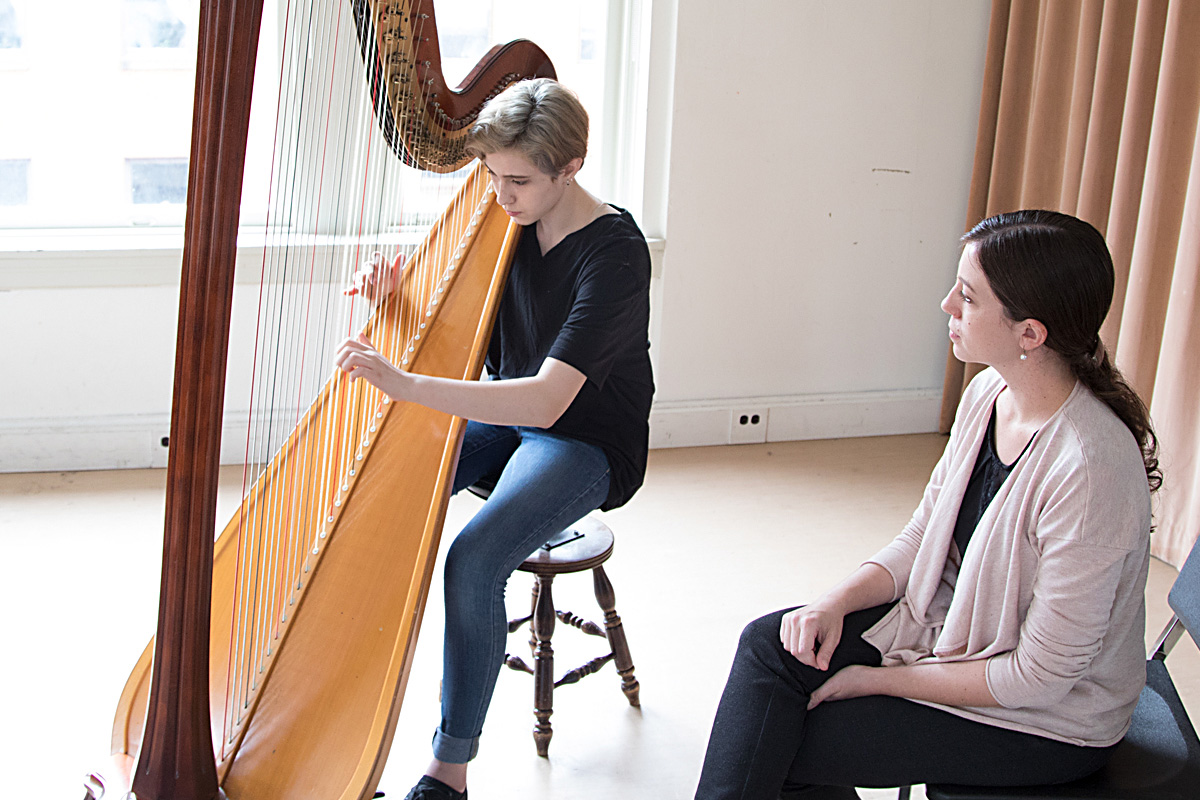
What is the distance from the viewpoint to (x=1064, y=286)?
1.21 meters

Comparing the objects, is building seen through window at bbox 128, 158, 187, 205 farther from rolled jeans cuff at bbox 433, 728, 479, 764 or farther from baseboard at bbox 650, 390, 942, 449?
rolled jeans cuff at bbox 433, 728, 479, 764

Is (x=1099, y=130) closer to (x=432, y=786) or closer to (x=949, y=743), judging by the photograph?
(x=949, y=743)

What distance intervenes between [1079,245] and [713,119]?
2.24m

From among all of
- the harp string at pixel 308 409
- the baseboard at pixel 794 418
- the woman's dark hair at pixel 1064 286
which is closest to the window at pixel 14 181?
the harp string at pixel 308 409

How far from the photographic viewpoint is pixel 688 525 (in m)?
2.92

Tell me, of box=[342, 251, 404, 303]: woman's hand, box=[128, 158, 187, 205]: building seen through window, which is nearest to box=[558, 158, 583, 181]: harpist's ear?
box=[342, 251, 404, 303]: woman's hand

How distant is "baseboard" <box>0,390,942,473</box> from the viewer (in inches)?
123

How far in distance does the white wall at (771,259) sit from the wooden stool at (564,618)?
1556 mm

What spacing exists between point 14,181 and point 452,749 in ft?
8.19

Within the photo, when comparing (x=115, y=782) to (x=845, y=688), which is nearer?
(x=115, y=782)

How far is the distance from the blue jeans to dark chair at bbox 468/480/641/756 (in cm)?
11

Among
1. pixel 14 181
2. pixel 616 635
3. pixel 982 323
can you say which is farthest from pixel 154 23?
pixel 982 323

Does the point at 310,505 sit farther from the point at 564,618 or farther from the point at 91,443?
the point at 91,443

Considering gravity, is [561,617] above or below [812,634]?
below
